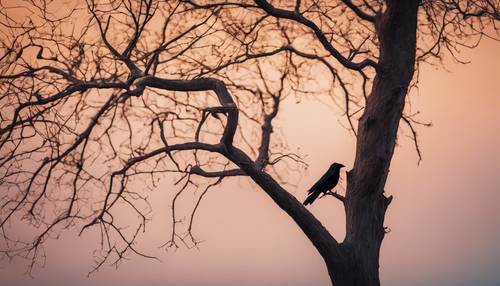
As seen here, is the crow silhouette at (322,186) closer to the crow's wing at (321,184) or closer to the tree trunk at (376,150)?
the crow's wing at (321,184)

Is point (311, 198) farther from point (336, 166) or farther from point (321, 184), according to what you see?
point (336, 166)

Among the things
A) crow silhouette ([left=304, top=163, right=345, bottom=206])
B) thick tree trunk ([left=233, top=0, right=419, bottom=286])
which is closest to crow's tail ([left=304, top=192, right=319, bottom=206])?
crow silhouette ([left=304, top=163, right=345, bottom=206])

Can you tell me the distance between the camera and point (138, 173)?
8891mm

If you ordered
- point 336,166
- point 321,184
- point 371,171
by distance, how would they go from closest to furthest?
point 371,171
point 321,184
point 336,166

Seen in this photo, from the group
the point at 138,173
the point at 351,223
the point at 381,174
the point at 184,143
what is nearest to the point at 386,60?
the point at 381,174

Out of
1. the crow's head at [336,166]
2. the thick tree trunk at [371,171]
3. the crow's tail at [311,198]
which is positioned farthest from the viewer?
the crow's head at [336,166]

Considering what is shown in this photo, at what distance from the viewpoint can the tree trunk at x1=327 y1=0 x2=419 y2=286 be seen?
898cm

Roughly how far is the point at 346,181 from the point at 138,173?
246 centimetres

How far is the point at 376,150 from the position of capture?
903 centimetres

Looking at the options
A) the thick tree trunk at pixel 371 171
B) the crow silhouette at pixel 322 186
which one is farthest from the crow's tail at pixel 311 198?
the thick tree trunk at pixel 371 171

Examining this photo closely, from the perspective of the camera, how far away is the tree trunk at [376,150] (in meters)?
8.98

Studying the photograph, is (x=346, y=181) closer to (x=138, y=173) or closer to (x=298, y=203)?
(x=298, y=203)

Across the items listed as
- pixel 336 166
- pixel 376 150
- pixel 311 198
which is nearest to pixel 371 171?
pixel 376 150

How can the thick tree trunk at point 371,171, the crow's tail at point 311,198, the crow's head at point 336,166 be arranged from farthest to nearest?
1. the crow's head at point 336,166
2. the crow's tail at point 311,198
3. the thick tree trunk at point 371,171
